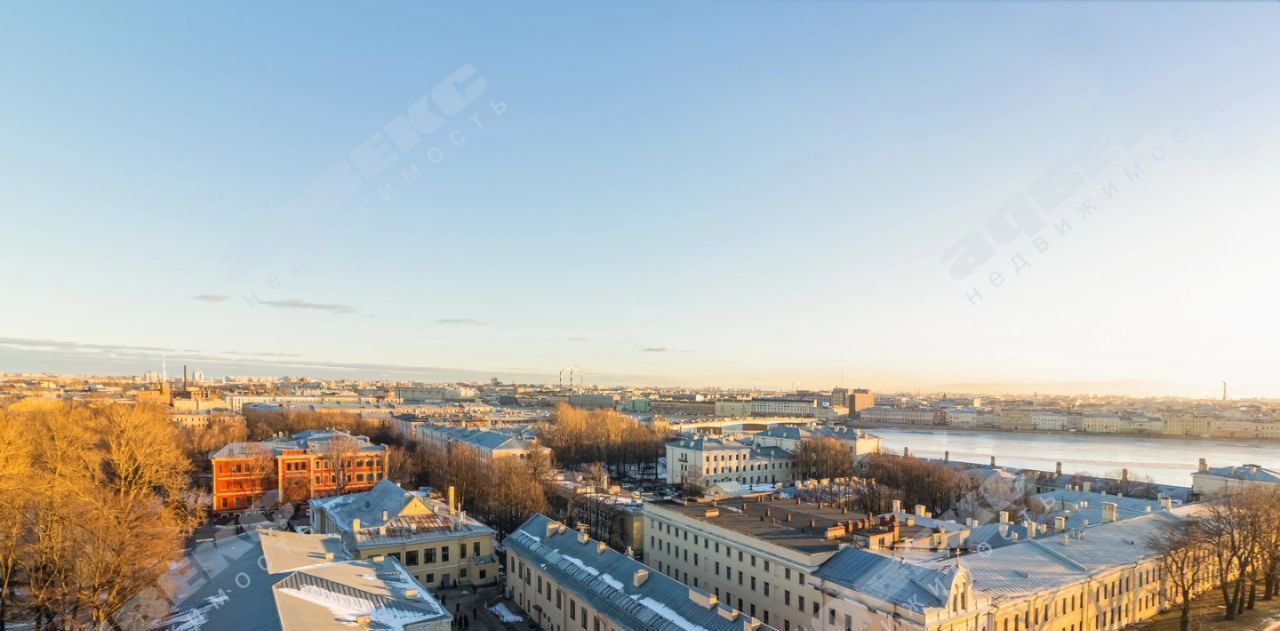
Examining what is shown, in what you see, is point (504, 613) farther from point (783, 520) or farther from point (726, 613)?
point (783, 520)

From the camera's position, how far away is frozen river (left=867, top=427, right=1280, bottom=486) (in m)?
81.4

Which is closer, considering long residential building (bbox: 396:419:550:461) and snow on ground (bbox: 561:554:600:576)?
snow on ground (bbox: 561:554:600:576)

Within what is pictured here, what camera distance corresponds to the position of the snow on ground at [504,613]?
26.5 m

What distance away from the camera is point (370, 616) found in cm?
1766

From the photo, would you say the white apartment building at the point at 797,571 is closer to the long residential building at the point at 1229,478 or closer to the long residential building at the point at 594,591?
the long residential building at the point at 594,591

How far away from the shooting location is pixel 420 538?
98.4 ft

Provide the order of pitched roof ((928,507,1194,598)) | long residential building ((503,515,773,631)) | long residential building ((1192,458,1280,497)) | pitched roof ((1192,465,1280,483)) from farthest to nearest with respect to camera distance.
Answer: pitched roof ((1192,465,1280,483)), long residential building ((1192,458,1280,497)), pitched roof ((928,507,1194,598)), long residential building ((503,515,773,631))

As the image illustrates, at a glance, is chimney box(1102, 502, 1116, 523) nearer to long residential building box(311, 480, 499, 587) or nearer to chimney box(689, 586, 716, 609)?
chimney box(689, 586, 716, 609)

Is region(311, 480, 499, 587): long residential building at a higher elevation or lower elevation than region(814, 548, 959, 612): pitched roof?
lower

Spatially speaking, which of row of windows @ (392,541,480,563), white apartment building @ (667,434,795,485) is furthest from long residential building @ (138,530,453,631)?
white apartment building @ (667,434,795,485)

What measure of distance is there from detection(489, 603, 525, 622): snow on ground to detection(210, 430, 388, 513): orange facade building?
28.2 meters

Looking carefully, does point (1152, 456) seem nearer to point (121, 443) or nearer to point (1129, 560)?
point (1129, 560)

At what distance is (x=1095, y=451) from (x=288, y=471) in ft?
383

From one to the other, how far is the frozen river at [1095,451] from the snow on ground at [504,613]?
64.3m
